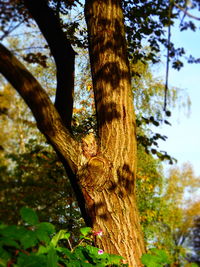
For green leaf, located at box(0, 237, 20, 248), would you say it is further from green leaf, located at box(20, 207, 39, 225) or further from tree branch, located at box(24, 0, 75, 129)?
tree branch, located at box(24, 0, 75, 129)

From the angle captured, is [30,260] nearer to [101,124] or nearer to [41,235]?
[41,235]

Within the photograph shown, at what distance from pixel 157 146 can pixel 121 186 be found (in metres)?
2.53

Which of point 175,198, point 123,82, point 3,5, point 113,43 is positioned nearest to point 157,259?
point 123,82

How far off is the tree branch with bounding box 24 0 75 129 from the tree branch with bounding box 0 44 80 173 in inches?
21.2

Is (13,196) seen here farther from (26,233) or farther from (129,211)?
(26,233)

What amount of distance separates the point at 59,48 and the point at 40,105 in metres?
1.00

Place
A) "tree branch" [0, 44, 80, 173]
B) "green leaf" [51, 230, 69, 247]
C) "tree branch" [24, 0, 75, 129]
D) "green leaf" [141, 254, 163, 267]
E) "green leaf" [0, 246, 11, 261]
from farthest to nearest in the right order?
1. "tree branch" [24, 0, 75, 129]
2. "tree branch" [0, 44, 80, 173]
3. "green leaf" [141, 254, 163, 267]
4. "green leaf" [51, 230, 69, 247]
5. "green leaf" [0, 246, 11, 261]

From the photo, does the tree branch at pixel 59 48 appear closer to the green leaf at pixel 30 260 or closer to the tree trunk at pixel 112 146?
the tree trunk at pixel 112 146

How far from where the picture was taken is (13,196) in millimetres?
11508

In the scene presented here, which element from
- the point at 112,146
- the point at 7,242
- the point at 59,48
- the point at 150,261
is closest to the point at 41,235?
the point at 7,242

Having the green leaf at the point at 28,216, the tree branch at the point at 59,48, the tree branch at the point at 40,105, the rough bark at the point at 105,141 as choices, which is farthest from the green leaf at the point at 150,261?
the tree branch at the point at 59,48

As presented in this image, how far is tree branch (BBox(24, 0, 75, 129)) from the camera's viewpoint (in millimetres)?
3457

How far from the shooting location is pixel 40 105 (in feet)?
9.12

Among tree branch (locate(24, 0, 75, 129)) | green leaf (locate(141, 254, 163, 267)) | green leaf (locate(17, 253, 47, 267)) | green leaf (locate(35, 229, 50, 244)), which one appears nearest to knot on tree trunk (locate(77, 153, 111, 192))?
tree branch (locate(24, 0, 75, 129))
